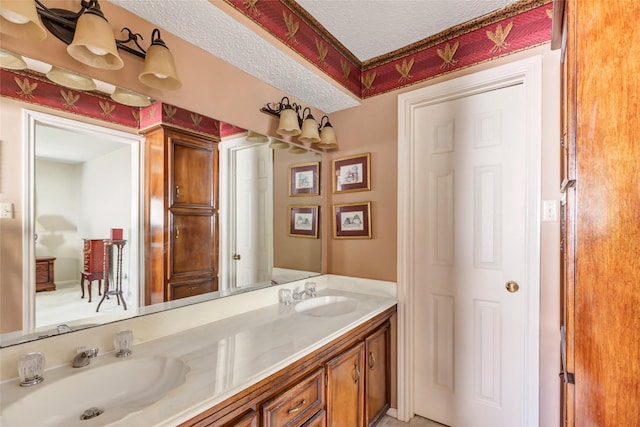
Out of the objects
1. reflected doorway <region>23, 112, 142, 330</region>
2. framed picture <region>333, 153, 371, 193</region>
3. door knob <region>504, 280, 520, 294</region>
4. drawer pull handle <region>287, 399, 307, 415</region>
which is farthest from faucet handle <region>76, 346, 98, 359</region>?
door knob <region>504, 280, 520, 294</region>

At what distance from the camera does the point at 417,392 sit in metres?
2.01

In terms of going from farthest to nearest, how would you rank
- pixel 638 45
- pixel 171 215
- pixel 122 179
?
pixel 171 215, pixel 122 179, pixel 638 45

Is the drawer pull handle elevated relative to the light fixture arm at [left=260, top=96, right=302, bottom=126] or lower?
lower

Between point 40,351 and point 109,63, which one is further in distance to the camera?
point 109,63

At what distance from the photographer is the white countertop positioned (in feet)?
2.61

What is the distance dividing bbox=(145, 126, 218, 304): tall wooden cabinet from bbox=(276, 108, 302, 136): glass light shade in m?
0.47

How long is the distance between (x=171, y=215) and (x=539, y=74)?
6.56 ft

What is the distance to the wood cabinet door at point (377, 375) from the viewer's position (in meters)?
1.72

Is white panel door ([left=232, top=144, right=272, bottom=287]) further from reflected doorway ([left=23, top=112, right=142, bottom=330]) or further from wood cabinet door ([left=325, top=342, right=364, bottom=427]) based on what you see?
wood cabinet door ([left=325, top=342, right=364, bottom=427])

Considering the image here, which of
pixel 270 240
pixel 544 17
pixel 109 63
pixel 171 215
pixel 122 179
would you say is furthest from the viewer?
pixel 270 240

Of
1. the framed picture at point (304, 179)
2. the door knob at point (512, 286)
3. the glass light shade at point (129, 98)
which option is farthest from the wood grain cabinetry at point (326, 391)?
the glass light shade at point (129, 98)

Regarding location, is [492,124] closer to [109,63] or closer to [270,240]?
[270,240]

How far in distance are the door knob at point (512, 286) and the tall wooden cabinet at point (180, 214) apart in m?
1.64

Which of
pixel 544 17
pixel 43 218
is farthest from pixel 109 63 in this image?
pixel 544 17
